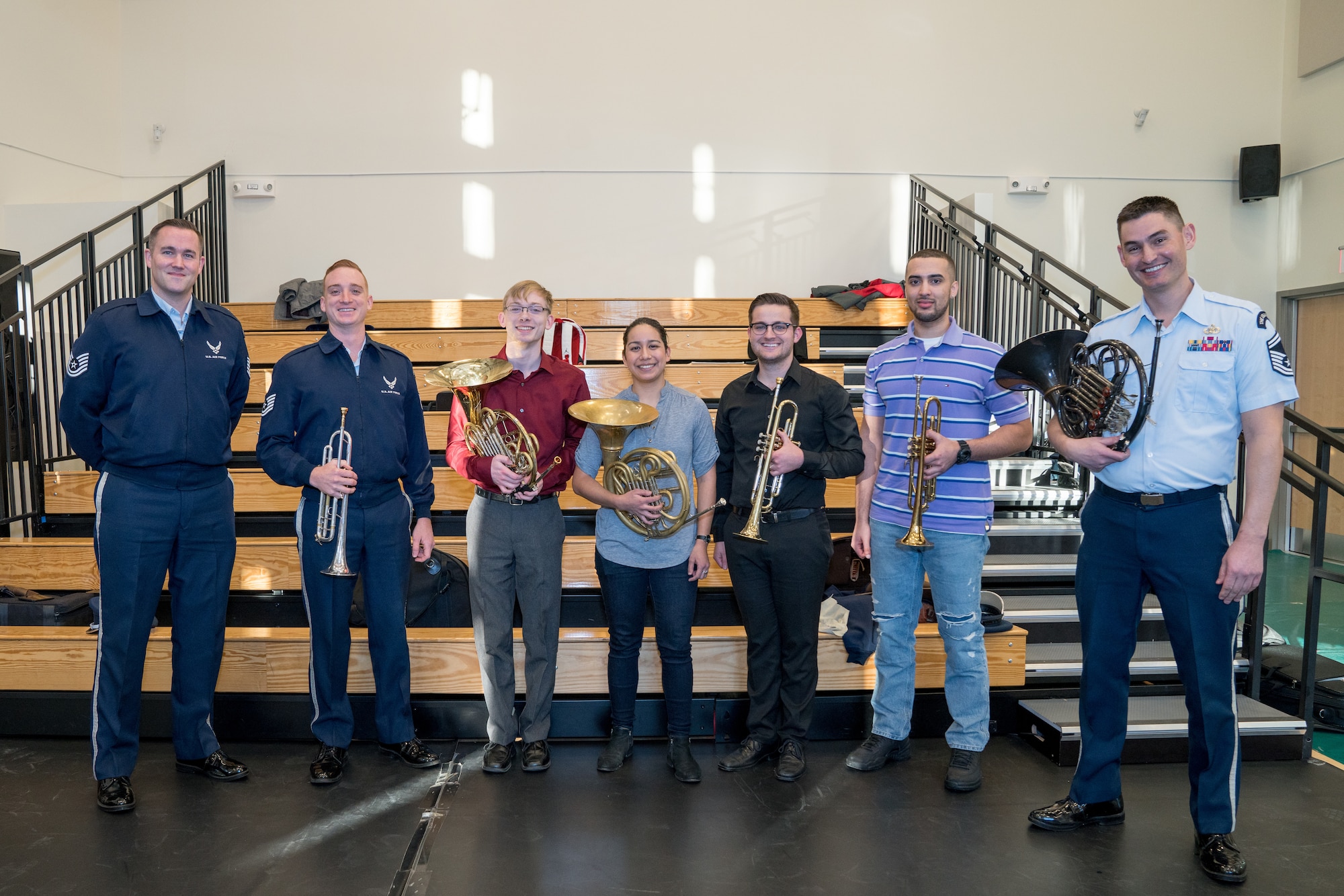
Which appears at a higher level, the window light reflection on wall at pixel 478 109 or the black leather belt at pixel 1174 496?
the window light reflection on wall at pixel 478 109

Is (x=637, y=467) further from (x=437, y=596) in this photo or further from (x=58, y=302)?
(x=58, y=302)

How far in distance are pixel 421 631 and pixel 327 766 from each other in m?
0.65

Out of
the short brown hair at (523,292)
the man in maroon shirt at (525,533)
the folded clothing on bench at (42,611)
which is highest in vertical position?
the short brown hair at (523,292)

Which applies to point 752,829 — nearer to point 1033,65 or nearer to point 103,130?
point 1033,65

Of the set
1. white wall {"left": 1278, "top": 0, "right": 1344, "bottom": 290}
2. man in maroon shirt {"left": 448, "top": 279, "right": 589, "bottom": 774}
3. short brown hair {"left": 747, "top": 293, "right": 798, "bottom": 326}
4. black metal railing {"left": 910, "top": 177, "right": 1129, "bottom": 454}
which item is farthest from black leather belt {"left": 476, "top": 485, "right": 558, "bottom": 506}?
white wall {"left": 1278, "top": 0, "right": 1344, "bottom": 290}

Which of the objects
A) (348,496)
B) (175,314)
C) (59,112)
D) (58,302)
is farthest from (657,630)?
(59,112)

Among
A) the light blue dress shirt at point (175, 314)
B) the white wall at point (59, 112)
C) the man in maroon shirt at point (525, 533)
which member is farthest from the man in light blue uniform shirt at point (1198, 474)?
the white wall at point (59, 112)

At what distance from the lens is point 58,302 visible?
4660 mm

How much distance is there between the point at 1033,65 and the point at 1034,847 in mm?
7021

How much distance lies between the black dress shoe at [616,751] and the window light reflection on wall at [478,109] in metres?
5.80

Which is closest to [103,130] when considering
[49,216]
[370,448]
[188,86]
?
[188,86]

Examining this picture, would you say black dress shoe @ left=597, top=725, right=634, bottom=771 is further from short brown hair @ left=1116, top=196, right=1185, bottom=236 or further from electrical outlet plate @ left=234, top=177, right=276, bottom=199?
electrical outlet plate @ left=234, top=177, right=276, bottom=199

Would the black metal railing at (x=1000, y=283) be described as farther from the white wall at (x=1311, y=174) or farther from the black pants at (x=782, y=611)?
the black pants at (x=782, y=611)

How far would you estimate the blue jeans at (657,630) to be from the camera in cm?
287
